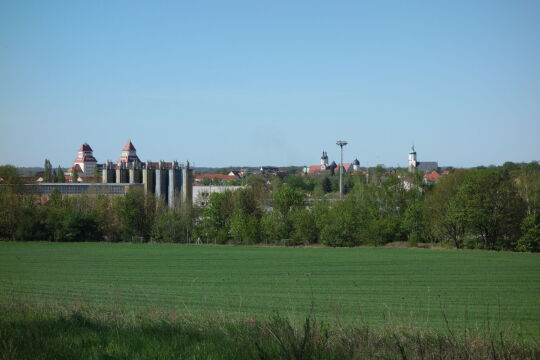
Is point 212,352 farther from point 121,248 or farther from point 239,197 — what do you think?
point 239,197

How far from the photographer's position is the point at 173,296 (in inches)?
1049

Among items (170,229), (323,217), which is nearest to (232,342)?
(323,217)

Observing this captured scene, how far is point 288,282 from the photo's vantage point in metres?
34.8

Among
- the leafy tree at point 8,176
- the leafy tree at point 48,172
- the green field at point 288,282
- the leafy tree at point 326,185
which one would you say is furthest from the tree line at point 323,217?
the leafy tree at point 326,185

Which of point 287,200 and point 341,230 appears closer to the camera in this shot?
point 341,230

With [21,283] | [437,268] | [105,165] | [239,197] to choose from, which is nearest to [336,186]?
[105,165]

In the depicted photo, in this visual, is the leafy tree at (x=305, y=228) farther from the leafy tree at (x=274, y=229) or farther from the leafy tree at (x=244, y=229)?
the leafy tree at (x=244, y=229)

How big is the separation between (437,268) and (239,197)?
40.2 metres

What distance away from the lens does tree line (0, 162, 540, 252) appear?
6306 cm

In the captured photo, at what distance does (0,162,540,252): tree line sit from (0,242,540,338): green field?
21.5 feet

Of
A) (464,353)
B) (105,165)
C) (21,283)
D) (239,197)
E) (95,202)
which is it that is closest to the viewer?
(464,353)

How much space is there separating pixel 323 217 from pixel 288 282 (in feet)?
122

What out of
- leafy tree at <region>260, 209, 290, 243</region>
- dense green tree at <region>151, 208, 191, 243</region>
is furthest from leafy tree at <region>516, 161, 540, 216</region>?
dense green tree at <region>151, 208, 191, 243</region>

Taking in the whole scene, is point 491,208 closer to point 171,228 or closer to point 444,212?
point 444,212
